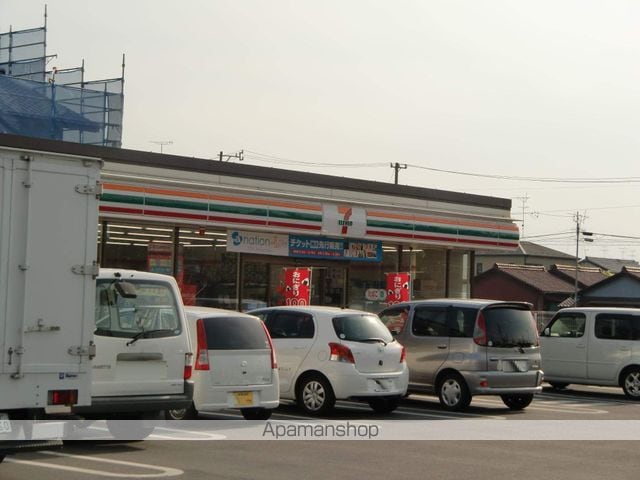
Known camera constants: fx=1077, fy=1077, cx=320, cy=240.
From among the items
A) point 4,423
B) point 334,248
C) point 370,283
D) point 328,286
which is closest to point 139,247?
point 334,248

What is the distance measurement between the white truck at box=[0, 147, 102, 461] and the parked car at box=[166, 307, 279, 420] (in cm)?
396

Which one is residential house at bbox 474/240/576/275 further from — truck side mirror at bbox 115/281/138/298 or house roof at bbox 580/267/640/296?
truck side mirror at bbox 115/281/138/298

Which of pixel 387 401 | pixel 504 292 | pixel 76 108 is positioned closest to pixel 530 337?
pixel 387 401

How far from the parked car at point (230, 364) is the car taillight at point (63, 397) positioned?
394cm

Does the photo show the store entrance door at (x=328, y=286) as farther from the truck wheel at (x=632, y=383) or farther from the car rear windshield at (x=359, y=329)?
the car rear windshield at (x=359, y=329)

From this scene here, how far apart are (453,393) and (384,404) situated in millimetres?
1447

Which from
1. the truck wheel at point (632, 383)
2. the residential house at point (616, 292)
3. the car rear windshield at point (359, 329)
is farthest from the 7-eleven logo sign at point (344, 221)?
the residential house at point (616, 292)

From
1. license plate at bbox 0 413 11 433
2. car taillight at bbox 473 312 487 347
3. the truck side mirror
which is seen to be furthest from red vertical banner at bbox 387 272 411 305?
license plate at bbox 0 413 11 433

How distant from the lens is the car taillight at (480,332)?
17.7 meters

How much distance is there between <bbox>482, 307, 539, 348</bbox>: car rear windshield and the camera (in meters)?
17.9

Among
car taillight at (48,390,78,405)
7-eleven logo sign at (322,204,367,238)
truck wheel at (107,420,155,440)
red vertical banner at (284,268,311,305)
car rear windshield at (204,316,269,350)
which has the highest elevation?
7-eleven logo sign at (322,204,367,238)

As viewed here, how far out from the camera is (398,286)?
2972 cm

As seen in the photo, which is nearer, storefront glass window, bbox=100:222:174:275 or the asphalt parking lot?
the asphalt parking lot

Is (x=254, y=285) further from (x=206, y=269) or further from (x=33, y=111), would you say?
(x=33, y=111)
